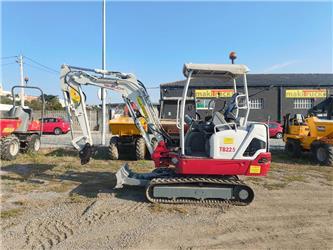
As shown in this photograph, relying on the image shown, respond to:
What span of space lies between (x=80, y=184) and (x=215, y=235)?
13.6 ft

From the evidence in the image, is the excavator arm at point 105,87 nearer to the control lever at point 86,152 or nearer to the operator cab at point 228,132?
the control lever at point 86,152

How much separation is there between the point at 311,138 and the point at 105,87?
8.52 metres

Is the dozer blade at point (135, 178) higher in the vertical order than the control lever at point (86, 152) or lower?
lower

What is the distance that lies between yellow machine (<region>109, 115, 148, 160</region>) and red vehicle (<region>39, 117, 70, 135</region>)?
52.3 ft

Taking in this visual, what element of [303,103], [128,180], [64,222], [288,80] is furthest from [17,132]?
[288,80]

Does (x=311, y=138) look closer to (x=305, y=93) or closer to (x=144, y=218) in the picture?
(x=144, y=218)

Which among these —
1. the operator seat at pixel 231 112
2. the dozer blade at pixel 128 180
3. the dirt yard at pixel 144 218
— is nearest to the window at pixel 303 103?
the dirt yard at pixel 144 218

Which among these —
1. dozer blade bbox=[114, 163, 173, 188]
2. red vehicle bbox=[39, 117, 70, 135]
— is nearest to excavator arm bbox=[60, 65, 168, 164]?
dozer blade bbox=[114, 163, 173, 188]

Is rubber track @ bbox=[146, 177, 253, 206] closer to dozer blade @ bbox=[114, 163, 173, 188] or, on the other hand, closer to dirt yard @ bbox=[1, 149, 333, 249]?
dirt yard @ bbox=[1, 149, 333, 249]

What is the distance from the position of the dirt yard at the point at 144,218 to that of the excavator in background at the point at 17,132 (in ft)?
9.26

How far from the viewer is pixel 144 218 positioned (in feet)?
18.5

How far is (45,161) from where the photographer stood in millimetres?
11359

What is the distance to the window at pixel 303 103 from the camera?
35156 mm

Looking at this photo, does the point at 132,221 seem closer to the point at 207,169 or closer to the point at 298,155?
the point at 207,169
